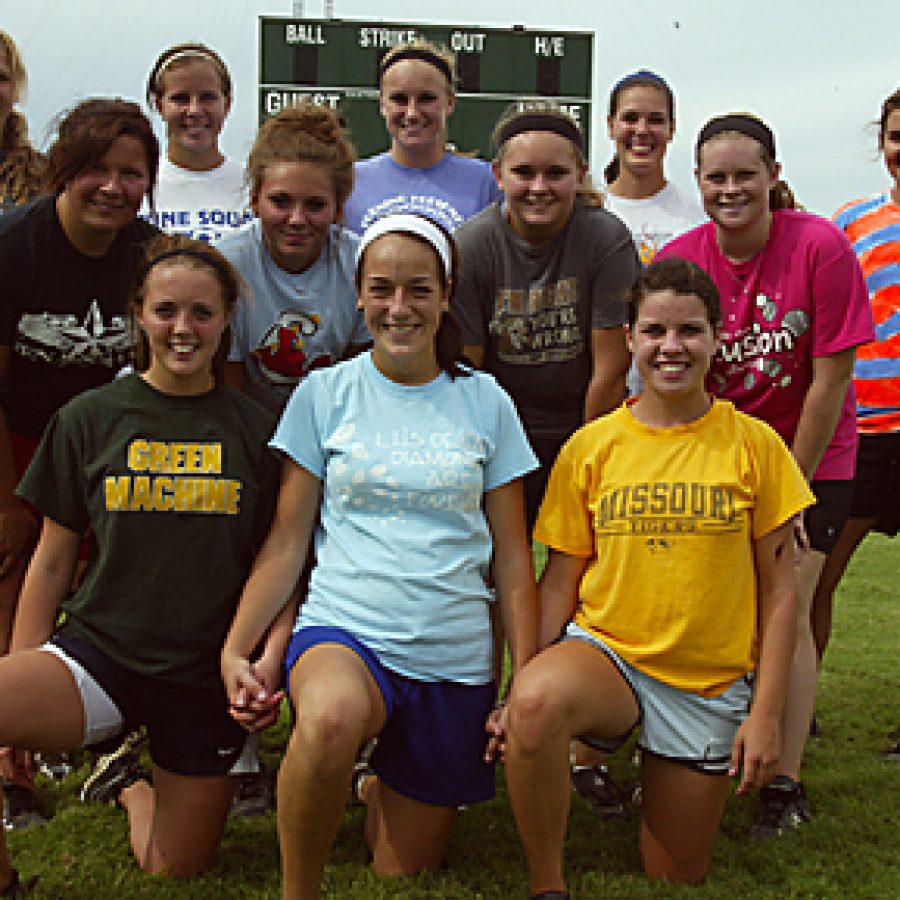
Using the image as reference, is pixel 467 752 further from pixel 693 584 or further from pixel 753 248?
pixel 753 248

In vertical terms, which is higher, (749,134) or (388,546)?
(749,134)

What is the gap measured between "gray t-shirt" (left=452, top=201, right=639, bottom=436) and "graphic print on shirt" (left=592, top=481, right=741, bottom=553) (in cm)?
75

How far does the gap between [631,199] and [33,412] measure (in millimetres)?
2528

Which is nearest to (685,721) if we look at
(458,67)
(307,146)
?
(307,146)

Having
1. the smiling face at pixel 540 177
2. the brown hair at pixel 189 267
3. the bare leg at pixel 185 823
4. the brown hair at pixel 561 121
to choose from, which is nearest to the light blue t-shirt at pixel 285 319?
the brown hair at pixel 189 267

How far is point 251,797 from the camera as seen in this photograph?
395 cm

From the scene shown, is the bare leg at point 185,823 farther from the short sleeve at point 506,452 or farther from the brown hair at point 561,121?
the brown hair at point 561,121

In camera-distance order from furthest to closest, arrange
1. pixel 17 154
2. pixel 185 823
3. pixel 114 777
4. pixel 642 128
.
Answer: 1. pixel 642 128
2. pixel 17 154
3. pixel 114 777
4. pixel 185 823

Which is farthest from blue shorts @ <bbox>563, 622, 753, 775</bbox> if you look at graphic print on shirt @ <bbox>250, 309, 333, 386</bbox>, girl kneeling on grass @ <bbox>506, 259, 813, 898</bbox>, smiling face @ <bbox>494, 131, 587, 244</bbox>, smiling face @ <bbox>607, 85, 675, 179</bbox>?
smiling face @ <bbox>607, 85, 675, 179</bbox>

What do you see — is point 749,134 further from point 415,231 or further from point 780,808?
point 780,808

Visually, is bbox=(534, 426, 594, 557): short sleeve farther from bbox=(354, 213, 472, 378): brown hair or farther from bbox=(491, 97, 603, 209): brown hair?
bbox=(491, 97, 603, 209): brown hair

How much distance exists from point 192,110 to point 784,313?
253cm

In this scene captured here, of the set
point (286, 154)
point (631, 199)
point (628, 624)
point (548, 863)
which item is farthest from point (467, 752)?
point (631, 199)

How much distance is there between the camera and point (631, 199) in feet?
16.2
